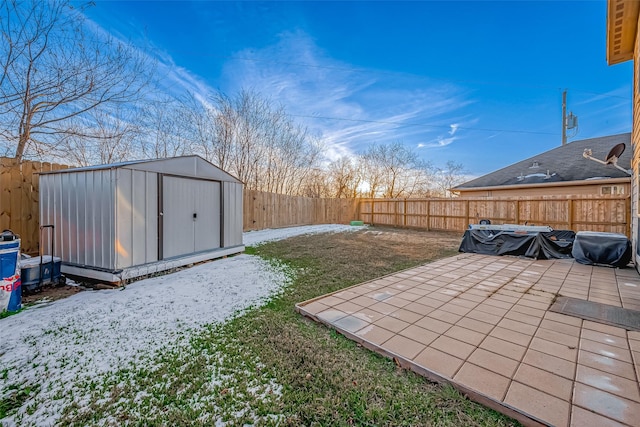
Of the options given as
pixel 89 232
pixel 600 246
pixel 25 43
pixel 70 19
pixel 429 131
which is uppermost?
pixel 429 131

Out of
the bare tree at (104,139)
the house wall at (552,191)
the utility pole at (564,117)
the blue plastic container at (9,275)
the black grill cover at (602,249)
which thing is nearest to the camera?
the blue plastic container at (9,275)

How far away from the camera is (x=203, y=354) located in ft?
6.64

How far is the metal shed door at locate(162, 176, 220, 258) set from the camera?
14.3ft

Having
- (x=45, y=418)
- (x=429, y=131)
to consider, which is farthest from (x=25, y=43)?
→ (x=429, y=131)

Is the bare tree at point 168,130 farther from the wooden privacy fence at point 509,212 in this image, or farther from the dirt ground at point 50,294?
the wooden privacy fence at point 509,212

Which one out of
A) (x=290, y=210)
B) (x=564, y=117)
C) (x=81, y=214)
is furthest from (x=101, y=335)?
(x=564, y=117)

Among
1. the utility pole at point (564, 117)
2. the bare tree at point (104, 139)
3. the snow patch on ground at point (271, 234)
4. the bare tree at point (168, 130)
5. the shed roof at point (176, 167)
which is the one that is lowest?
the snow patch on ground at point (271, 234)

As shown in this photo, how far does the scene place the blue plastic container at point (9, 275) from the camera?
2.63 m

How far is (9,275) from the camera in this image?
2.69 meters

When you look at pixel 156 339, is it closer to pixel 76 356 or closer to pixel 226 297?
A: pixel 76 356

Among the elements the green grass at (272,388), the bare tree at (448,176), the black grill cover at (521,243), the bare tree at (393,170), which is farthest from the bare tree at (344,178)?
the green grass at (272,388)

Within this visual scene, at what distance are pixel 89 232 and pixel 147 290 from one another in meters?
1.28

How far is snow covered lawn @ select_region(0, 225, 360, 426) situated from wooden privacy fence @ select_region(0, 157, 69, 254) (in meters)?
1.86

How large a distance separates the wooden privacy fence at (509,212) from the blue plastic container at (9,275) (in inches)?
471
